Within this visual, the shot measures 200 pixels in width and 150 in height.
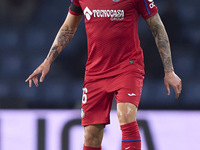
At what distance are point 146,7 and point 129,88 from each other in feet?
1.88

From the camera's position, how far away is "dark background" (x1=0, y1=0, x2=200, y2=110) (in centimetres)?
484

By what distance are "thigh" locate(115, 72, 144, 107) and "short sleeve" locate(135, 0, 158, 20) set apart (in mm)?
418

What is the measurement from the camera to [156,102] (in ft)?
15.7

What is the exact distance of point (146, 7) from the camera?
2713 millimetres

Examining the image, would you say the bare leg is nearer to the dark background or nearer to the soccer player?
the soccer player

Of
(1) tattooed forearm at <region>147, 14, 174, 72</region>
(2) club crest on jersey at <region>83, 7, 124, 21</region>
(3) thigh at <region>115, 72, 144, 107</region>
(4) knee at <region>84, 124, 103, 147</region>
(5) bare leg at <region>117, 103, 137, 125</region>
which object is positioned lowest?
(4) knee at <region>84, 124, 103, 147</region>

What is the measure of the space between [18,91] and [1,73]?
32 centimetres

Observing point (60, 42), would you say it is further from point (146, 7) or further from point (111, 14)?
point (146, 7)

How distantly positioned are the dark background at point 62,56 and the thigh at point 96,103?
1897mm

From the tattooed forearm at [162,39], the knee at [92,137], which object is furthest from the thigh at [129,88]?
the knee at [92,137]

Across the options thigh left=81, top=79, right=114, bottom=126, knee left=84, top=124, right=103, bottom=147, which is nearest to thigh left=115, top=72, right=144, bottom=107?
thigh left=81, top=79, right=114, bottom=126

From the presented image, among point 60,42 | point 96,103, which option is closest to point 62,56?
point 60,42

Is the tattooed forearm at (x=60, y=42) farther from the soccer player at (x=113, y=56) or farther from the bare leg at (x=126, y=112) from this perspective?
the bare leg at (x=126, y=112)

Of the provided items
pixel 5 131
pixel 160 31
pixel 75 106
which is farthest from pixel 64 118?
pixel 160 31
